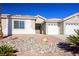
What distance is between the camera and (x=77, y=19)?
457 inches

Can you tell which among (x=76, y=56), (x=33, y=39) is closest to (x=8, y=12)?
(x=33, y=39)

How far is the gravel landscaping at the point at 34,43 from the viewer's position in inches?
440

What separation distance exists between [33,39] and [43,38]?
0.40 meters

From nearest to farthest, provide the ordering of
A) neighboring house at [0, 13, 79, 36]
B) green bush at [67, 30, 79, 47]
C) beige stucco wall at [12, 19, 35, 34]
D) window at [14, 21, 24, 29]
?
green bush at [67, 30, 79, 47]
neighboring house at [0, 13, 79, 36]
beige stucco wall at [12, 19, 35, 34]
window at [14, 21, 24, 29]

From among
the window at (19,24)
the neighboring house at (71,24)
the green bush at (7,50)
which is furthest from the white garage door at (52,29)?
the green bush at (7,50)

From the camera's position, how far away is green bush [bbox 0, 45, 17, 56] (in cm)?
1067

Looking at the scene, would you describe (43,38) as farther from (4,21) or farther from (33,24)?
(4,21)

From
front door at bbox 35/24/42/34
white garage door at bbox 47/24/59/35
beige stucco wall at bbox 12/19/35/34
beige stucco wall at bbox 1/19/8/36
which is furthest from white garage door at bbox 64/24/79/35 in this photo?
beige stucco wall at bbox 1/19/8/36

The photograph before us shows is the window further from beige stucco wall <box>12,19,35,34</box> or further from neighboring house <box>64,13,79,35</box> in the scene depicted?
neighboring house <box>64,13,79,35</box>

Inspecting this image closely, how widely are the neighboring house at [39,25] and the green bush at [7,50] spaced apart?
78cm

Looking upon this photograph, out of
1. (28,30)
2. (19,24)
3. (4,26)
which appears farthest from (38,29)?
(4,26)

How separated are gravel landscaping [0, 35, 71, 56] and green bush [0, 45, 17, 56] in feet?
0.80

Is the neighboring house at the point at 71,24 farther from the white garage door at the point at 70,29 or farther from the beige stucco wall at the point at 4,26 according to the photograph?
the beige stucco wall at the point at 4,26

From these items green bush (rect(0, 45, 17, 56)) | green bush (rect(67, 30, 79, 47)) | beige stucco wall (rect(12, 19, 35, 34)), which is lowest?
green bush (rect(0, 45, 17, 56))
